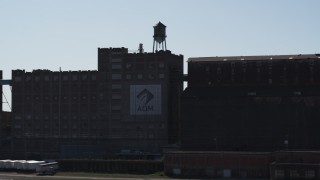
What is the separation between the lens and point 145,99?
149750 mm

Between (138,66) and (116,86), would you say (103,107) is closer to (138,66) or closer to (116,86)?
(116,86)

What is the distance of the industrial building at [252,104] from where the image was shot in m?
131

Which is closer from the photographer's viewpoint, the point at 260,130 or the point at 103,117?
the point at 260,130

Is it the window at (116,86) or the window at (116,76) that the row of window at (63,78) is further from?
the window at (116,86)

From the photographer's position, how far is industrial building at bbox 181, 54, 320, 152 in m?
131

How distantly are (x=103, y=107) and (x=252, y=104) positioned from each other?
127 ft

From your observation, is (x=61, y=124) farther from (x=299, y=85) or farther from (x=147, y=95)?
(x=299, y=85)

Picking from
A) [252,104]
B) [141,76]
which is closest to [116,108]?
[141,76]

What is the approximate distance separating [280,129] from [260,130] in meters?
3.99

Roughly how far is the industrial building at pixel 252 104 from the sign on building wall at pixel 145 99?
9.81 m

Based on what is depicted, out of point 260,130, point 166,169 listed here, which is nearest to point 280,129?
point 260,130

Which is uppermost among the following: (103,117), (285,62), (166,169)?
(285,62)

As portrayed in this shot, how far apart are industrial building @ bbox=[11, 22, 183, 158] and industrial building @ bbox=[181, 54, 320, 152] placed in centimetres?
1145

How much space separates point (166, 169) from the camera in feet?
380
